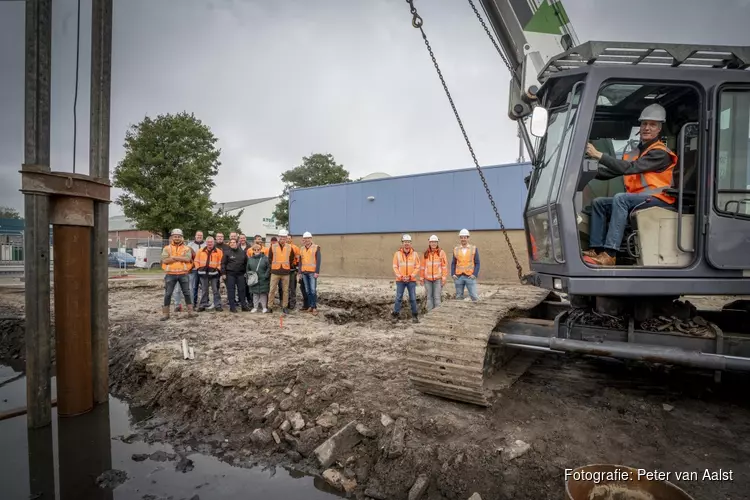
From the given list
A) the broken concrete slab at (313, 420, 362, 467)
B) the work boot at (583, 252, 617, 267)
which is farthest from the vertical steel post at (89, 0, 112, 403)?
the work boot at (583, 252, 617, 267)

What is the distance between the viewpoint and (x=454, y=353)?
369 cm

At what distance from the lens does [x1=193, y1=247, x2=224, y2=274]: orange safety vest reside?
954 centimetres

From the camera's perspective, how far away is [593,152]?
3.62 metres

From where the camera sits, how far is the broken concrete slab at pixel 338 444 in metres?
3.36

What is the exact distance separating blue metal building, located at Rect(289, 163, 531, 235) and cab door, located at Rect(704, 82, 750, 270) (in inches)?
498

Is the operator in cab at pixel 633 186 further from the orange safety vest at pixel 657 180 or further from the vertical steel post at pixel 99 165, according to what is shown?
the vertical steel post at pixel 99 165

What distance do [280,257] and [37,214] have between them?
593cm

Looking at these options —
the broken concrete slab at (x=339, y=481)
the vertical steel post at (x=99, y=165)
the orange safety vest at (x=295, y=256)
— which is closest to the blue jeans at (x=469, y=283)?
the orange safety vest at (x=295, y=256)

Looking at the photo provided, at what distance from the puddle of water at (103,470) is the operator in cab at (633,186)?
3.05 meters

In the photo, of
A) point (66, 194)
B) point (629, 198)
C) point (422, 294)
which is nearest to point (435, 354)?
point (629, 198)

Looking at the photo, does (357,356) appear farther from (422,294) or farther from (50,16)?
(422,294)

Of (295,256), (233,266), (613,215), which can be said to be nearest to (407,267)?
(295,256)

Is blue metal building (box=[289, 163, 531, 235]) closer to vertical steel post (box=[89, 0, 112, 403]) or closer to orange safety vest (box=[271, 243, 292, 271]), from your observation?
orange safety vest (box=[271, 243, 292, 271])

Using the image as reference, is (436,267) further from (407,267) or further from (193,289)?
(193,289)
